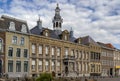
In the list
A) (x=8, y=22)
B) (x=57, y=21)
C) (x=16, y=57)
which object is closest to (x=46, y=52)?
(x=16, y=57)

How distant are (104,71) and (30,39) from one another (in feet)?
131

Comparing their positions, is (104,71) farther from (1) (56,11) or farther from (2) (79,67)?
(1) (56,11)

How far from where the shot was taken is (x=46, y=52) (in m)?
61.8

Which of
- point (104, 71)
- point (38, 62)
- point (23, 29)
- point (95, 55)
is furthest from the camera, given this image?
point (104, 71)

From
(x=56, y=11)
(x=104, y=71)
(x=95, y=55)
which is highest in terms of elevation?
(x=56, y=11)

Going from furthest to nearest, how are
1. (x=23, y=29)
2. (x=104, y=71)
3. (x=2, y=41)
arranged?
(x=104, y=71) → (x=23, y=29) → (x=2, y=41)

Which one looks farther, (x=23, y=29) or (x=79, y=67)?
(x=79, y=67)

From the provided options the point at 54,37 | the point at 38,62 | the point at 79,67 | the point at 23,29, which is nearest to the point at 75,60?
the point at 79,67

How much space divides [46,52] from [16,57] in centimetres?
991

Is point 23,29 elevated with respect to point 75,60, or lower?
elevated

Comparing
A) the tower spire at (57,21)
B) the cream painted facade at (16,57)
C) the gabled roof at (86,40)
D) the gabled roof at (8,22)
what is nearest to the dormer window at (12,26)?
the gabled roof at (8,22)

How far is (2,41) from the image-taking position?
168 feet

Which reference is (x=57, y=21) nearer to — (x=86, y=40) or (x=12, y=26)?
(x=86, y=40)

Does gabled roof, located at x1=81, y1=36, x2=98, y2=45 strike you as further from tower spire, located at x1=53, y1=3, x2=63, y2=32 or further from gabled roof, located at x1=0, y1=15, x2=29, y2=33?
gabled roof, located at x1=0, y1=15, x2=29, y2=33
